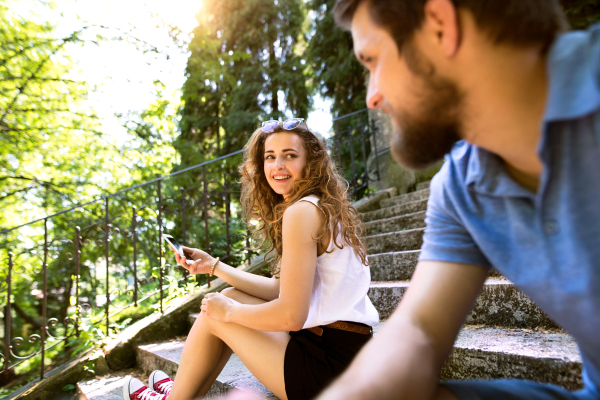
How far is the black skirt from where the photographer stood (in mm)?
1486

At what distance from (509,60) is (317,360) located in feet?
4.08

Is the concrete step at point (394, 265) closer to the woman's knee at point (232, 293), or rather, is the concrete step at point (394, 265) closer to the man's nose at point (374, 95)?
the woman's knee at point (232, 293)

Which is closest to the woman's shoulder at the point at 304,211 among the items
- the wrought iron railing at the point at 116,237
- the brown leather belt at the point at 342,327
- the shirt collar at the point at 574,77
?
Answer: the brown leather belt at the point at 342,327

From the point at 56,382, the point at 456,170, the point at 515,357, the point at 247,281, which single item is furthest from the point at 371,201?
the point at 456,170

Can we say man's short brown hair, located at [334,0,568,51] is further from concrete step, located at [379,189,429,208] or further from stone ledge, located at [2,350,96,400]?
concrete step, located at [379,189,429,208]

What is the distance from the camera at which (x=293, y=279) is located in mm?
1479

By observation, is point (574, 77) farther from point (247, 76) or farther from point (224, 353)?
point (247, 76)

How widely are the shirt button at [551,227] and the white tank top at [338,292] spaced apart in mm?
985

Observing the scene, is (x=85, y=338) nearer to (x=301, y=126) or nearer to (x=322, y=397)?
(x=301, y=126)

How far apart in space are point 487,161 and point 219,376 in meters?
1.83

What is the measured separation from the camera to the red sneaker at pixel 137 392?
6.41 feet

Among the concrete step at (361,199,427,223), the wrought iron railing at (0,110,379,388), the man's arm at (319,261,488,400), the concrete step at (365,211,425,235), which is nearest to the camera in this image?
the man's arm at (319,261,488,400)

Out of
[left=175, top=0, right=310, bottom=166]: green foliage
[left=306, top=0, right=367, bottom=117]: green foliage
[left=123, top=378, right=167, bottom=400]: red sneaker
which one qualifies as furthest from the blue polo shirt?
[left=175, top=0, right=310, bottom=166]: green foliage

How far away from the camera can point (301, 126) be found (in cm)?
204
